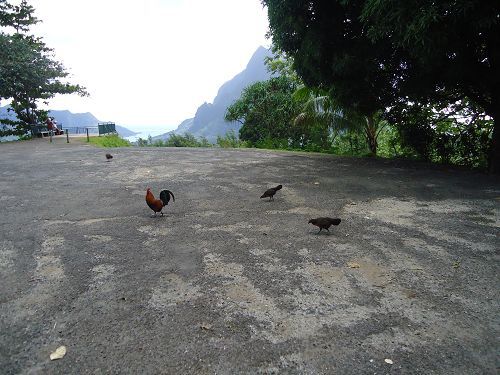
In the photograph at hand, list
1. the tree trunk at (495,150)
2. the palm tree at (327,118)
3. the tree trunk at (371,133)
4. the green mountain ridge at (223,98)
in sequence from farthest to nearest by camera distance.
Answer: the green mountain ridge at (223,98) < the tree trunk at (371,133) < the palm tree at (327,118) < the tree trunk at (495,150)

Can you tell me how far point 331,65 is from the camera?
8.60 metres

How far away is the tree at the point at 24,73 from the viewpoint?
19.4m

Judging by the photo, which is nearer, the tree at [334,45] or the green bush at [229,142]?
the tree at [334,45]

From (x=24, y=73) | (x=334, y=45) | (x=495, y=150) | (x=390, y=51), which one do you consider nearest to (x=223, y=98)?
(x=24, y=73)

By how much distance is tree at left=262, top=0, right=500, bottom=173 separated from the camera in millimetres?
5914

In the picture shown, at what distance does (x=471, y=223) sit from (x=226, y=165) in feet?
22.4

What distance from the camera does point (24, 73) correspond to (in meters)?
20.0

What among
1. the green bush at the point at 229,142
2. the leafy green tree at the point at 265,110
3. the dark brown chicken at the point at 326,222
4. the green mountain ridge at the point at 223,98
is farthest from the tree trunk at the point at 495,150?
the green mountain ridge at the point at 223,98

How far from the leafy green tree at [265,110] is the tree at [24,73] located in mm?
11876

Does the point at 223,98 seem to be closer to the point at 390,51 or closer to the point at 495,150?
the point at 390,51

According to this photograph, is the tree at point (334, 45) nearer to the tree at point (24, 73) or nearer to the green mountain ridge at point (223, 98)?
the tree at point (24, 73)

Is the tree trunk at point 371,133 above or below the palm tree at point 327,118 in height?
below

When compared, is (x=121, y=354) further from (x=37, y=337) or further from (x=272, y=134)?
(x=272, y=134)

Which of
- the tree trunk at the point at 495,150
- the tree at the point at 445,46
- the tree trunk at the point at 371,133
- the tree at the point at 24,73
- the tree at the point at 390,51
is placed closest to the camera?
the tree at the point at 445,46
